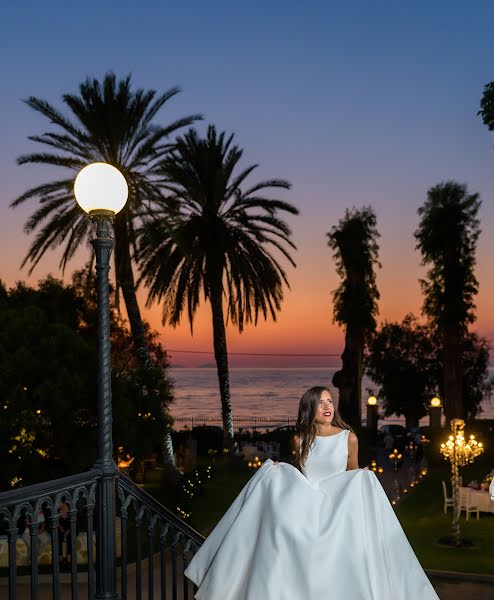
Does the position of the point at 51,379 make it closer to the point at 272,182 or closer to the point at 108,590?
the point at 108,590

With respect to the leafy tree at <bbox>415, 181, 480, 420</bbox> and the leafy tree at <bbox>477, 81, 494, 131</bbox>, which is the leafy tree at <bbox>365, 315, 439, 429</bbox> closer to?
the leafy tree at <bbox>415, 181, 480, 420</bbox>

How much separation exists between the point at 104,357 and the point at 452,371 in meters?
33.1

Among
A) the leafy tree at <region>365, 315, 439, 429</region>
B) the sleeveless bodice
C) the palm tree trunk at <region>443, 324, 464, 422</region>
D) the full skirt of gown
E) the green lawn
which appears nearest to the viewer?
the full skirt of gown

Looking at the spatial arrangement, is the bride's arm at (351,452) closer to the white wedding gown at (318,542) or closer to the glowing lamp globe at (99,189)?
the white wedding gown at (318,542)

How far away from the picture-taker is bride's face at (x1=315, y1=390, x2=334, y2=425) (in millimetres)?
4961

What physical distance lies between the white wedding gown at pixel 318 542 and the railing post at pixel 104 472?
28.8 inches

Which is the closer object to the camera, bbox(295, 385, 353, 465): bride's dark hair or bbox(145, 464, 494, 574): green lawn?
bbox(295, 385, 353, 465): bride's dark hair

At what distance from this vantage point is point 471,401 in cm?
5047

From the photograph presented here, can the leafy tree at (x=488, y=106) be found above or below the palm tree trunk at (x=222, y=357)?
above

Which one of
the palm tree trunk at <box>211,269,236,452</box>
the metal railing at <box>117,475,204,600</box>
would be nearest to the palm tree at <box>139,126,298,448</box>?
the palm tree trunk at <box>211,269,236,452</box>

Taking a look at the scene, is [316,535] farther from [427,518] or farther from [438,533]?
[427,518]

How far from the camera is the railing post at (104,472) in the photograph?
5.20 meters

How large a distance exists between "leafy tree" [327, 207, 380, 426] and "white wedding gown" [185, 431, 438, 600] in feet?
99.7

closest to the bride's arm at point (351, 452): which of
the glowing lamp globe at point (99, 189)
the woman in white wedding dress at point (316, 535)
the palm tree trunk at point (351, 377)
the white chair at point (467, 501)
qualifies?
the woman in white wedding dress at point (316, 535)
